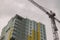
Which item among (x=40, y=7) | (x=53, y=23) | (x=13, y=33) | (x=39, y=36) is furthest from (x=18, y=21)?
(x=53, y=23)

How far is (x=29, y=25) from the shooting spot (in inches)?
3939

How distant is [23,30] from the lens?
302 ft

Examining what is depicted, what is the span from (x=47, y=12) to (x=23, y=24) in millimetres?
38305

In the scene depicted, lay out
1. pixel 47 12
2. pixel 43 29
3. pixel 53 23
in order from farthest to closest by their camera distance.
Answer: pixel 43 29 → pixel 47 12 → pixel 53 23

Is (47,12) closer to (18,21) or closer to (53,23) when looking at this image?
(53,23)

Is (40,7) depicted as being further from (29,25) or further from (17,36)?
(29,25)

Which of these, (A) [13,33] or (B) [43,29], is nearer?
(A) [13,33]

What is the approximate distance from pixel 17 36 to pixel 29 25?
19122mm

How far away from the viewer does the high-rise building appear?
278 ft

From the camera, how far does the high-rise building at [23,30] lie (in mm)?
84881

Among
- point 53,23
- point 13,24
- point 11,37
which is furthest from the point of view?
point 13,24

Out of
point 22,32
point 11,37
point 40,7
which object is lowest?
point 11,37

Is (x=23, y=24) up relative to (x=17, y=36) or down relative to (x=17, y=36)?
up

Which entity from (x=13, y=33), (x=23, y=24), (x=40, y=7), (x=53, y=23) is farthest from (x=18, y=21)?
(x=53, y=23)
